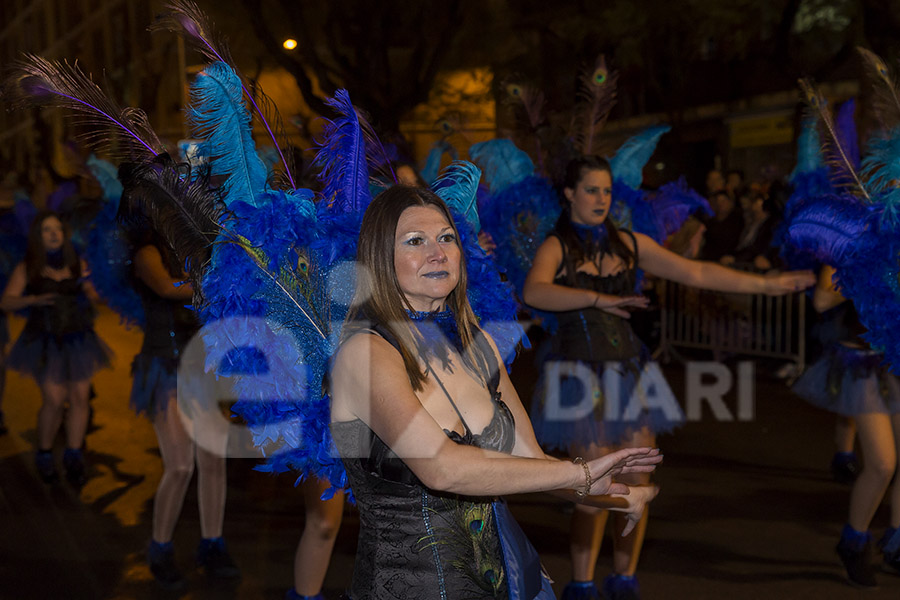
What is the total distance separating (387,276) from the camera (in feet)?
7.97

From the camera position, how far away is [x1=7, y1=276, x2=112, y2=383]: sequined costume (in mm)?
7102

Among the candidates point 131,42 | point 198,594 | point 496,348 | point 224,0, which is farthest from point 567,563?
point 131,42

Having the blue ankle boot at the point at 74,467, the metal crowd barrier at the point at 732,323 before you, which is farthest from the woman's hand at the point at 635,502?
the metal crowd barrier at the point at 732,323

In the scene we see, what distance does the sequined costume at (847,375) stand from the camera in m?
4.89

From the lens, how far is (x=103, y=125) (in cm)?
293

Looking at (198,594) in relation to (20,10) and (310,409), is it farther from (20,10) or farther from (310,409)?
(20,10)

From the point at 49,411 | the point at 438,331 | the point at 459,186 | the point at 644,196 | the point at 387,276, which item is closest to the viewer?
Result: the point at 387,276

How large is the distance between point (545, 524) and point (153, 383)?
238 centimetres

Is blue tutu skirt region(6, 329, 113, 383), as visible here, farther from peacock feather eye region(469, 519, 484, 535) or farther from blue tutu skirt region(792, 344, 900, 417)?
peacock feather eye region(469, 519, 484, 535)

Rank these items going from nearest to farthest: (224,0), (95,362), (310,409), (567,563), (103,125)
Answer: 1. (310,409)
2. (103,125)
3. (567,563)
4. (95,362)
5. (224,0)

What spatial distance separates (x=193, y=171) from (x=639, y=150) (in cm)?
354

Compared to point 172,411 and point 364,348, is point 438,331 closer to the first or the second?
point 364,348

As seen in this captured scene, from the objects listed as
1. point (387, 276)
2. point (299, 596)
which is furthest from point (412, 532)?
point (299, 596)

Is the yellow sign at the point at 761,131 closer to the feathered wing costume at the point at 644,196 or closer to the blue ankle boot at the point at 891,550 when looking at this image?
the feathered wing costume at the point at 644,196
